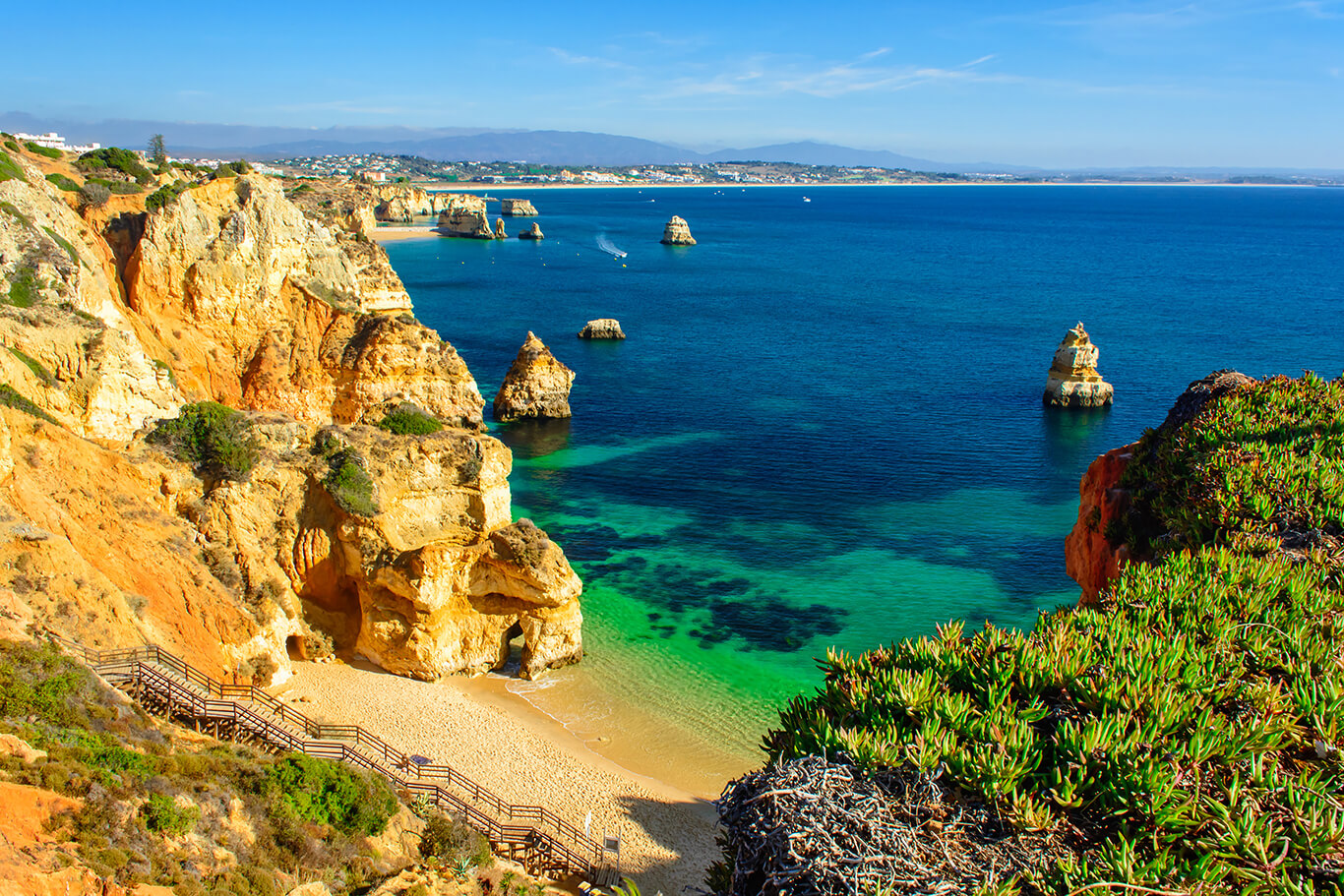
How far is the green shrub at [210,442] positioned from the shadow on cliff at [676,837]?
46.2ft

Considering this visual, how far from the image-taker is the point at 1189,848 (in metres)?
9.25

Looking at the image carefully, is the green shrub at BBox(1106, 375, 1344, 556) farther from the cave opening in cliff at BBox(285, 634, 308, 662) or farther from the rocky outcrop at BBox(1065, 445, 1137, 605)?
the cave opening in cliff at BBox(285, 634, 308, 662)

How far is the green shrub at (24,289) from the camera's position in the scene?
25.2 metres

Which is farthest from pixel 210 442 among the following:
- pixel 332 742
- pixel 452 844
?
pixel 452 844

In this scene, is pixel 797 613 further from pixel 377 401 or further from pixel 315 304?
pixel 315 304

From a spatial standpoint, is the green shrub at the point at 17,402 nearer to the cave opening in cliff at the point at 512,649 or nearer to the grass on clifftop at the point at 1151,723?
the cave opening in cliff at the point at 512,649

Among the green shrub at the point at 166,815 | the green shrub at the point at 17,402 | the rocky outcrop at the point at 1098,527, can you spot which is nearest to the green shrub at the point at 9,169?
the green shrub at the point at 17,402

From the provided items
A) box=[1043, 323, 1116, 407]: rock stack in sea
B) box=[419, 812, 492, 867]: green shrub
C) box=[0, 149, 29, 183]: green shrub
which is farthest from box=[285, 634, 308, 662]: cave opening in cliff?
box=[1043, 323, 1116, 407]: rock stack in sea

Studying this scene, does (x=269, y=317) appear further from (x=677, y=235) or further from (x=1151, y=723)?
(x=677, y=235)

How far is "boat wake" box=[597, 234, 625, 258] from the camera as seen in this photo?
142250 mm

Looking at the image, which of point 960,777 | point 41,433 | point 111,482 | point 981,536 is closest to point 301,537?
point 111,482

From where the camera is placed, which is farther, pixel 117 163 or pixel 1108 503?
pixel 117 163

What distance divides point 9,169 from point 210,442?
14.7 m

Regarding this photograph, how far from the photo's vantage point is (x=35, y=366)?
74.4 feet
